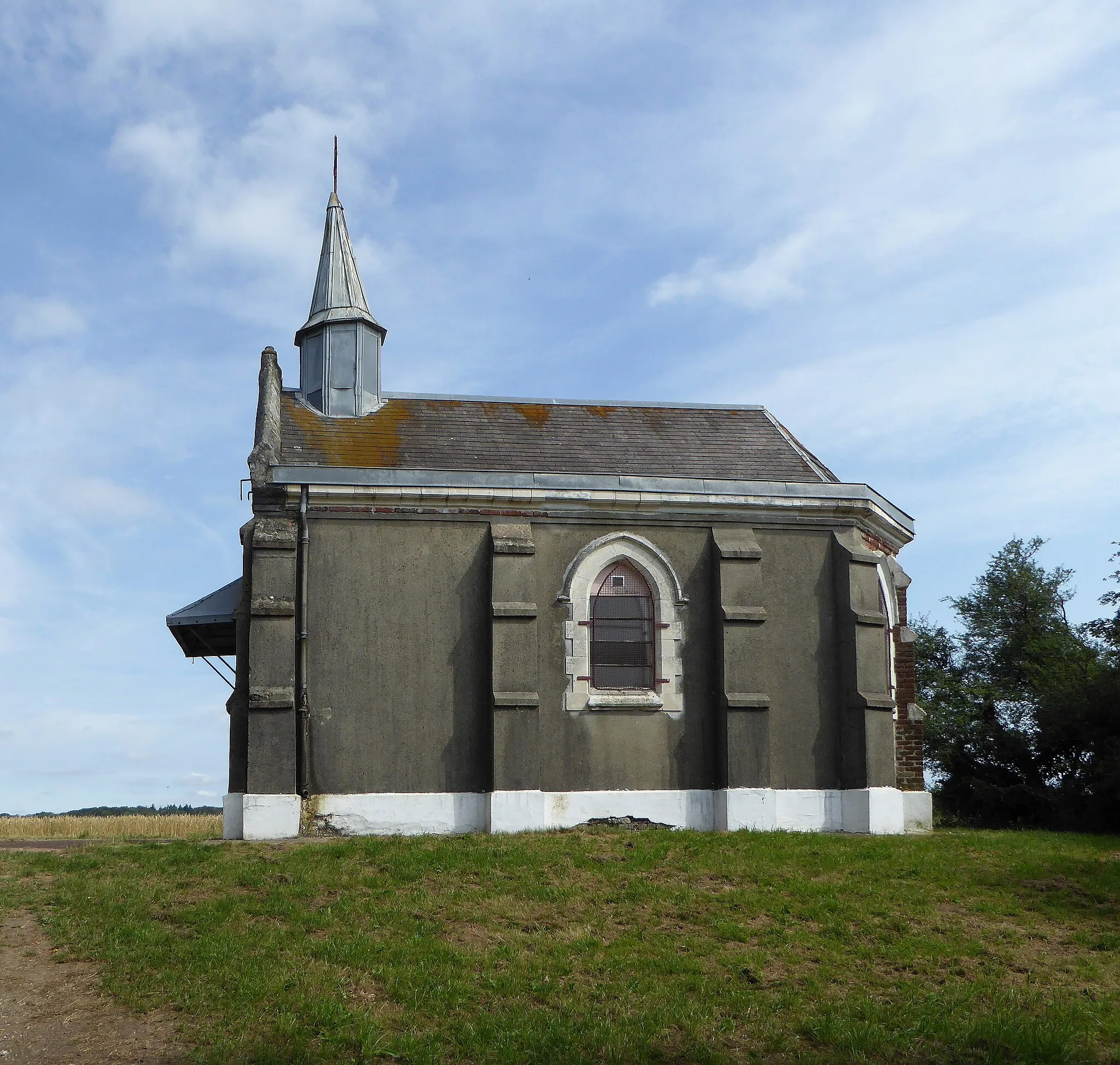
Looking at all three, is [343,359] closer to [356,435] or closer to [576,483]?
[356,435]

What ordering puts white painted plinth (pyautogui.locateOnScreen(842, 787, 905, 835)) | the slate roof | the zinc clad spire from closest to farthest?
1. white painted plinth (pyautogui.locateOnScreen(842, 787, 905, 835))
2. the slate roof
3. the zinc clad spire

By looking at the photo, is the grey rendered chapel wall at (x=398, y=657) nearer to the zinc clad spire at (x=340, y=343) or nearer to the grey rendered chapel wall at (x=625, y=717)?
the grey rendered chapel wall at (x=625, y=717)

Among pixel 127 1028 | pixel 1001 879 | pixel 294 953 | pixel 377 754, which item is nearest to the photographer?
pixel 127 1028

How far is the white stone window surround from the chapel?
0.12 ft

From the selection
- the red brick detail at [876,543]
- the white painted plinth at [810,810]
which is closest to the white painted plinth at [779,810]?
the white painted plinth at [810,810]

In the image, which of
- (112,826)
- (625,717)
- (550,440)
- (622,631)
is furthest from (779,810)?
(112,826)

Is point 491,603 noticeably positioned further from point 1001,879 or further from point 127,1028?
point 127,1028

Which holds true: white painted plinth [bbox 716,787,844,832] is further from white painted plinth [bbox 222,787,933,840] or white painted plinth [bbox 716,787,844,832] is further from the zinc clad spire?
the zinc clad spire

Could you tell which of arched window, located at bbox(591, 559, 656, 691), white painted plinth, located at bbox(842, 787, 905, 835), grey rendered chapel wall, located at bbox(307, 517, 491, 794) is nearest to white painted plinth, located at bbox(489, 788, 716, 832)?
grey rendered chapel wall, located at bbox(307, 517, 491, 794)

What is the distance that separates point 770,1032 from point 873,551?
1173 centimetres

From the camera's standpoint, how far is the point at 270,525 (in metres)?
18.4

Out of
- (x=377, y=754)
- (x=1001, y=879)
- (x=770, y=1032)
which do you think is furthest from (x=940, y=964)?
(x=377, y=754)

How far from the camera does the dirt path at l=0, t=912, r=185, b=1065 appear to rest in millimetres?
9961

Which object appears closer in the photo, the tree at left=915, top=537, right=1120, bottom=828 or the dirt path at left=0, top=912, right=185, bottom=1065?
the dirt path at left=0, top=912, right=185, bottom=1065
